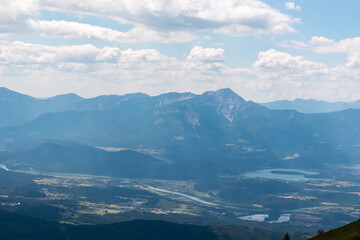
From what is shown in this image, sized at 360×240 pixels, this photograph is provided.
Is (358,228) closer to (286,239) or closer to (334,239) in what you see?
(334,239)

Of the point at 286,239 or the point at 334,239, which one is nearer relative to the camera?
the point at 334,239

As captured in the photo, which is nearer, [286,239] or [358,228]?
[358,228]

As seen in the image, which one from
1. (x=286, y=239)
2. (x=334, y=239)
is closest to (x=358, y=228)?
(x=334, y=239)
